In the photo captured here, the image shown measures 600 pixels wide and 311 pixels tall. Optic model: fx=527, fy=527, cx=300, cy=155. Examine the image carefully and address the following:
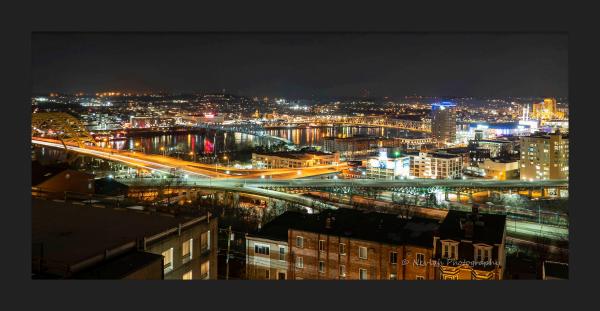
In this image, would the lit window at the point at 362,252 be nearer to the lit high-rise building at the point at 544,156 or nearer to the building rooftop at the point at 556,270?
the building rooftop at the point at 556,270

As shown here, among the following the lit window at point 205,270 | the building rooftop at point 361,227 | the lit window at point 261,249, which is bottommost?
the lit window at point 205,270

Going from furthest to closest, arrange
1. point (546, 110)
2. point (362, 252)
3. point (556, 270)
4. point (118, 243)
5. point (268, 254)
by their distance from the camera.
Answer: point (546, 110) → point (268, 254) → point (362, 252) → point (556, 270) → point (118, 243)

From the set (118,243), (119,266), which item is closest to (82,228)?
(118,243)

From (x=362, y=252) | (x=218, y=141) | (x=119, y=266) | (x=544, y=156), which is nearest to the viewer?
(x=119, y=266)

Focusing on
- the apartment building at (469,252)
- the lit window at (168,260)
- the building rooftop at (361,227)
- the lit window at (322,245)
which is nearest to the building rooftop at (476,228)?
the apartment building at (469,252)

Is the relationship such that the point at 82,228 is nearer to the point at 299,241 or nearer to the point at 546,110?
the point at 299,241

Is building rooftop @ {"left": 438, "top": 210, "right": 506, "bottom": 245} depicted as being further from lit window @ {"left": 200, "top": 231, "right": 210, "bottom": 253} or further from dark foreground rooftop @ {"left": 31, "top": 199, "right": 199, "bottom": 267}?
dark foreground rooftop @ {"left": 31, "top": 199, "right": 199, "bottom": 267}
